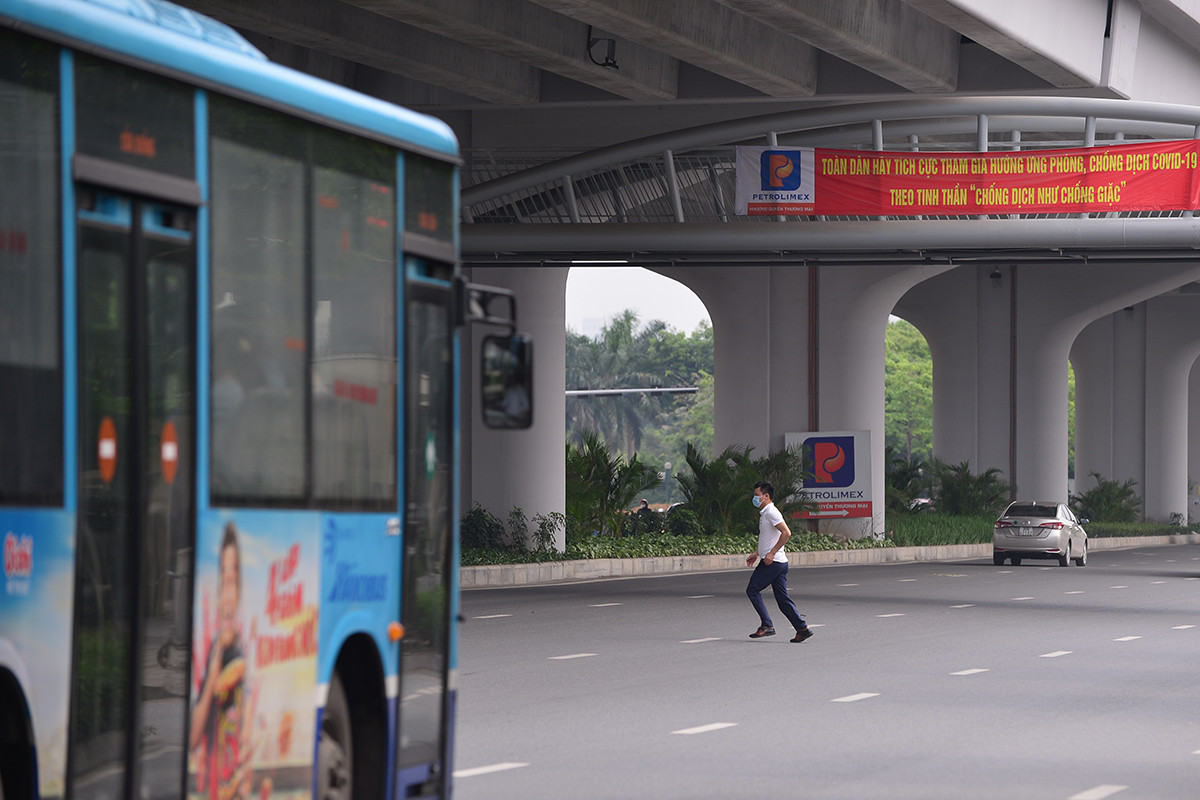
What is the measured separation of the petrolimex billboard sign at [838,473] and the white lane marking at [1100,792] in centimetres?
3355

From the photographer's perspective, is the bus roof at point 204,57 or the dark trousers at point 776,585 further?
the dark trousers at point 776,585

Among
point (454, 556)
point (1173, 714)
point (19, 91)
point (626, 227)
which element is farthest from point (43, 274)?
point (626, 227)

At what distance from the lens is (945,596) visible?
27375mm

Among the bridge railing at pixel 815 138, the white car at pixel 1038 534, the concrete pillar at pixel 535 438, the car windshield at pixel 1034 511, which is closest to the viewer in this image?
the bridge railing at pixel 815 138

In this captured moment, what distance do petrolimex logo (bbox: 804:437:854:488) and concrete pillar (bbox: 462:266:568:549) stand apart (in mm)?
12091

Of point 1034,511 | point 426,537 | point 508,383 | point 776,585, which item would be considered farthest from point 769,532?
point 1034,511

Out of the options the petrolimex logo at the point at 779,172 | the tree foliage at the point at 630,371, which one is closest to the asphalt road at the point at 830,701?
the petrolimex logo at the point at 779,172

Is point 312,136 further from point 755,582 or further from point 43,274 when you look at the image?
point 755,582

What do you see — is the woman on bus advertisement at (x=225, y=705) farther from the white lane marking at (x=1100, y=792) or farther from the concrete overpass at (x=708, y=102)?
the concrete overpass at (x=708, y=102)

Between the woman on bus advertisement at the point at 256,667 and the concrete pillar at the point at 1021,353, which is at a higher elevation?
the concrete pillar at the point at 1021,353

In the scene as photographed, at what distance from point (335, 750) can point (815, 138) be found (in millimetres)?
22616

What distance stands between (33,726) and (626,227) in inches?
891

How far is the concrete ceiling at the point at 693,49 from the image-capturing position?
21344mm

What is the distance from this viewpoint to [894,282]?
45.0m
